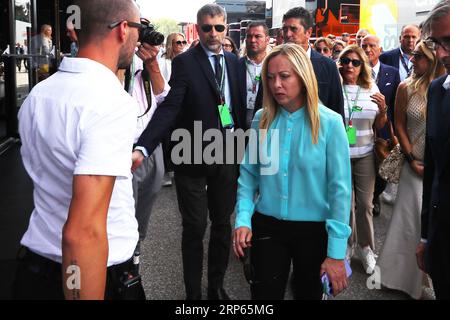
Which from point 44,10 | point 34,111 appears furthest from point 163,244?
point 44,10

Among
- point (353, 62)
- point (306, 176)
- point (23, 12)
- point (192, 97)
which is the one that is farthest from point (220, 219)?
point (23, 12)

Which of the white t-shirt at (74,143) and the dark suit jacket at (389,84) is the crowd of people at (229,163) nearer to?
the white t-shirt at (74,143)

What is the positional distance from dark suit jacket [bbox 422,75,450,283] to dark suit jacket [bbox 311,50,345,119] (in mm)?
1199

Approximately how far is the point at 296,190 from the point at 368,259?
212cm

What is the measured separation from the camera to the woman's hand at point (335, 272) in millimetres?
2074

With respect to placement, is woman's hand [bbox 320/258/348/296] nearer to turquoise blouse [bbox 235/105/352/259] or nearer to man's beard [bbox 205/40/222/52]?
turquoise blouse [bbox 235/105/352/259]

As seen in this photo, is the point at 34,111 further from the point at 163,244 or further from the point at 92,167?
the point at 163,244

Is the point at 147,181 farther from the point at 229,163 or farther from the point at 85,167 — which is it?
the point at 85,167

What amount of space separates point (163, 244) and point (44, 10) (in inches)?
437

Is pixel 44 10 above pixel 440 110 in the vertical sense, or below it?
above

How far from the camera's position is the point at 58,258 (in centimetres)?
151

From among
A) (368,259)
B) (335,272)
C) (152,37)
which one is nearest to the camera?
(335,272)

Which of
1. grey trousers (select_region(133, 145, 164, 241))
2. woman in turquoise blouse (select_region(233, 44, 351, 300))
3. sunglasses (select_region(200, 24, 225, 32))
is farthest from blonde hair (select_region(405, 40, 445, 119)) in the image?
grey trousers (select_region(133, 145, 164, 241))

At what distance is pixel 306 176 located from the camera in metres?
2.17
